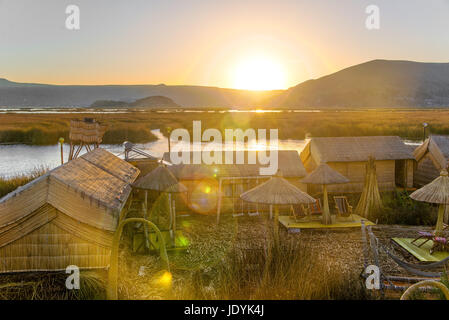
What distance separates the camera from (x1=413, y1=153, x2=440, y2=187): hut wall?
50.9 ft

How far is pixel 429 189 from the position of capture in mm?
9461

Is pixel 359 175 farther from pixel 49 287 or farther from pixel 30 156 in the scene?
pixel 30 156

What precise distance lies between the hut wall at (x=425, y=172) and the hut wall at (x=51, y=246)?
13.7 meters

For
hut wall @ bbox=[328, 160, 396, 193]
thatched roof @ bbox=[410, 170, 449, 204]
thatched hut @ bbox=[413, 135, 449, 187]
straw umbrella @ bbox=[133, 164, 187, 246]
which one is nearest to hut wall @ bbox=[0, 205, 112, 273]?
straw umbrella @ bbox=[133, 164, 187, 246]

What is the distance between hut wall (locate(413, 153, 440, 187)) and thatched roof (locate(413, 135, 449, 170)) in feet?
0.75

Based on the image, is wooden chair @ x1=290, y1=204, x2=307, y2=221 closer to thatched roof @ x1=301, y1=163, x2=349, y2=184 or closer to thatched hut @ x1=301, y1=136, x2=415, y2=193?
thatched roof @ x1=301, y1=163, x2=349, y2=184

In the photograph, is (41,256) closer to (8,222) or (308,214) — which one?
(8,222)

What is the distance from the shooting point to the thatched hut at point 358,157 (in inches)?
600

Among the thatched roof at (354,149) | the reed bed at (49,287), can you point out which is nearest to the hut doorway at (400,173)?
the thatched roof at (354,149)

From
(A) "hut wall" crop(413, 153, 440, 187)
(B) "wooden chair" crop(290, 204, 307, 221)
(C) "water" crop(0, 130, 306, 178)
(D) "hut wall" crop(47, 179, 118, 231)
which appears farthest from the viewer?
(C) "water" crop(0, 130, 306, 178)

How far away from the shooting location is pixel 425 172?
16016 millimetres

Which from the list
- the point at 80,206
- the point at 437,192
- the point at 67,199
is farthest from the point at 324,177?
the point at 67,199
